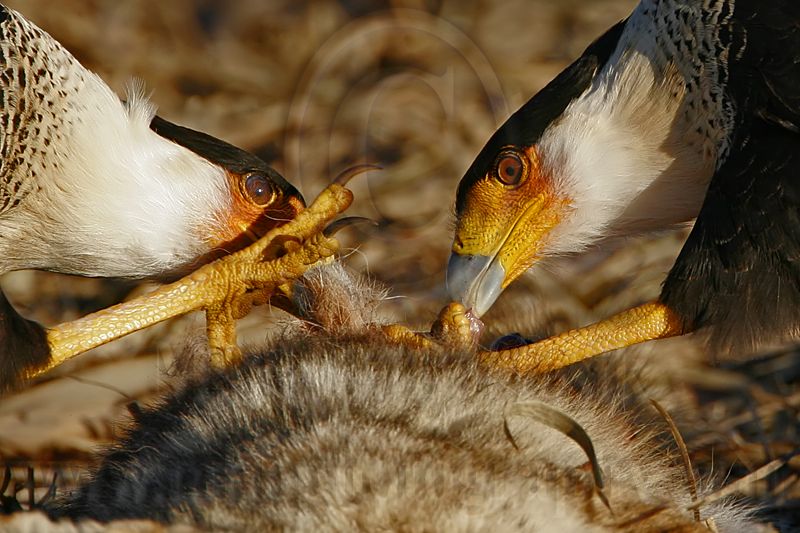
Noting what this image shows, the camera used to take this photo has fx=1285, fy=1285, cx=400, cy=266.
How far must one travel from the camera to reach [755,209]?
8.27 ft

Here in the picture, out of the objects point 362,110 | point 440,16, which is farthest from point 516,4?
point 362,110

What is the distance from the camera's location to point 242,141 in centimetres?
454

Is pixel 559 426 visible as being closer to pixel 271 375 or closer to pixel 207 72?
pixel 271 375

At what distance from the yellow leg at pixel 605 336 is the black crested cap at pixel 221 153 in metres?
0.72

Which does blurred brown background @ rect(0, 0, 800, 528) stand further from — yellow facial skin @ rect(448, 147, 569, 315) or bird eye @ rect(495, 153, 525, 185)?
bird eye @ rect(495, 153, 525, 185)

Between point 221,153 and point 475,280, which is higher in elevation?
point 221,153

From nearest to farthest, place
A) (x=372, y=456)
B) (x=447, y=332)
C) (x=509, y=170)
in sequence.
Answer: (x=372, y=456) → (x=447, y=332) → (x=509, y=170)

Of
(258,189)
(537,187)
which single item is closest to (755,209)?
(537,187)

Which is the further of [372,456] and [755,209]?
[755,209]

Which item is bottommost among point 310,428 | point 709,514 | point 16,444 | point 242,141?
point 709,514

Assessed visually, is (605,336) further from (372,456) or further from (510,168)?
(372,456)

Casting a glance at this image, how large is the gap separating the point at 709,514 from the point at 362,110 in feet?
9.47

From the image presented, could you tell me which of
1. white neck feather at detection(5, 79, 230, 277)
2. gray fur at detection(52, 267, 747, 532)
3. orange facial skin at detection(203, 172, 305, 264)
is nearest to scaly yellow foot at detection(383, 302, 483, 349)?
gray fur at detection(52, 267, 747, 532)

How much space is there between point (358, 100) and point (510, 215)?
1823 mm
